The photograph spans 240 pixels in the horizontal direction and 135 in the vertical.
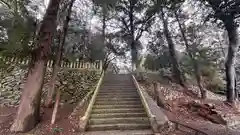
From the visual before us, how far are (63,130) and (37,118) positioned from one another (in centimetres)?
120

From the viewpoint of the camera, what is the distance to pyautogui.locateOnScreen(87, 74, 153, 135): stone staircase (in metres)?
6.46

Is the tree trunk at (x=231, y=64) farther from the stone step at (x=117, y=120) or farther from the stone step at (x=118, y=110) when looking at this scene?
Result: the stone step at (x=117, y=120)

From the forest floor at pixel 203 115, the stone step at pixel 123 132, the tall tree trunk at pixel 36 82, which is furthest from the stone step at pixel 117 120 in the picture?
the tall tree trunk at pixel 36 82

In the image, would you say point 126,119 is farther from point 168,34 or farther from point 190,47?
point 168,34

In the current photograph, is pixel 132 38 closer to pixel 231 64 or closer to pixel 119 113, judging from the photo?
pixel 231 64

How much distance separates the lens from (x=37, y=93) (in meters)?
6.54

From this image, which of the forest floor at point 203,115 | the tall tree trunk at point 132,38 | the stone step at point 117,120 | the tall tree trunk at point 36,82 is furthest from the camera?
the tall tree trunk at point 132,38

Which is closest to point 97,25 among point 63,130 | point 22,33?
point 22,33

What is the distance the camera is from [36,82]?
6.56m

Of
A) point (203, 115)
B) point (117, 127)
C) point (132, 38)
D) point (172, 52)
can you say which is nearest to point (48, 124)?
point (117, 127)

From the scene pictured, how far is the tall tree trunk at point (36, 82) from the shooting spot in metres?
6.16

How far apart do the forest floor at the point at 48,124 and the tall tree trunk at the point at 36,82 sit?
0.28 metres

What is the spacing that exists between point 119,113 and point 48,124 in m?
2.52

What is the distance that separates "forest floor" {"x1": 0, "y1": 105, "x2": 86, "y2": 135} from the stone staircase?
0.62 m
